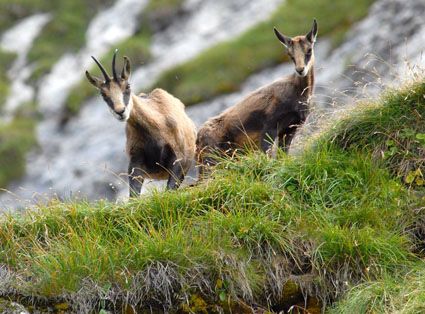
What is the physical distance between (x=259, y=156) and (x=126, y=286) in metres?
2.98

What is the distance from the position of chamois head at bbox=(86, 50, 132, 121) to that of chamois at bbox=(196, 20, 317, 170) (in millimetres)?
1426

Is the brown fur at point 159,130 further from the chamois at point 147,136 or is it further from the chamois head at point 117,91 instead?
the chamois head at point 117,91

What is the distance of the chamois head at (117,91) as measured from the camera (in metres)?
14.8

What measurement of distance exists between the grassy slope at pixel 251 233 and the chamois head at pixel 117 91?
2910 millimetres

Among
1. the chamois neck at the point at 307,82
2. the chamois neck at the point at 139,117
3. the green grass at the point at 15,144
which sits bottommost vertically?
the green grass at the point at 15,144

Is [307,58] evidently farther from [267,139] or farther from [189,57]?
[189,57]

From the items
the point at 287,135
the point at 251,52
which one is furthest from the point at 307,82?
the point at 251,52

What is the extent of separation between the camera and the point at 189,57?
33844 mm

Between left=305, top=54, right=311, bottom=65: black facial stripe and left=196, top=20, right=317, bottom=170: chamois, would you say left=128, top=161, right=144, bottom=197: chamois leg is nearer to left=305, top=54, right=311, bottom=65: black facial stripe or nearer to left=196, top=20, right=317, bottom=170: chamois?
left=196, top=20, right=317, bottom=170: chamois

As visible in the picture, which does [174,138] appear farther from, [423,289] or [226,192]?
[423,289]

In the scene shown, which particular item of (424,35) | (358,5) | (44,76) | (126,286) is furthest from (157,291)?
(44,76)

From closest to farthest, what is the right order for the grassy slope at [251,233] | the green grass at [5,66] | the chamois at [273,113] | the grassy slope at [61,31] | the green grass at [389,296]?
the green grass at [389,296] → the grassy slope at [251,233] → the chamois at [273,113] → the green grass at [5,66] → the grassy slope at [61,31]

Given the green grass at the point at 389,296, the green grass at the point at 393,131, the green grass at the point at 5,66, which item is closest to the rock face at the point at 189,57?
the green grass at the point at 5,66

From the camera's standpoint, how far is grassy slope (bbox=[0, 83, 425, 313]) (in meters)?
10.6
